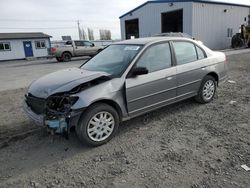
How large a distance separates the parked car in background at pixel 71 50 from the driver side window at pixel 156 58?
50.5ft

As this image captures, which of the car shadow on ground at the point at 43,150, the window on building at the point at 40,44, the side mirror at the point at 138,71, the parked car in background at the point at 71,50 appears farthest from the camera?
the window on building at the point at 40,44

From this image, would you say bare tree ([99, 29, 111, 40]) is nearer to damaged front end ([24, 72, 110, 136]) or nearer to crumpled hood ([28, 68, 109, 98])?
crumpled hood ([28, 68, 109, 98])

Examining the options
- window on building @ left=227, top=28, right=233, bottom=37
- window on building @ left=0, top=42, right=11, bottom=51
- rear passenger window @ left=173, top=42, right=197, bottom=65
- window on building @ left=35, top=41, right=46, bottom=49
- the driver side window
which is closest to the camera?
the driver side window

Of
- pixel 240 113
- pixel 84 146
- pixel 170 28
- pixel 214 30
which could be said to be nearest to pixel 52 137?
pixel 84 146

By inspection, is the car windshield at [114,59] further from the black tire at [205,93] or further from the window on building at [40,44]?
the window on building at [40,44]

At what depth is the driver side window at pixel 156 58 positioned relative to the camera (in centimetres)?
425

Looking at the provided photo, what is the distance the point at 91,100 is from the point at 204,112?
2672mm

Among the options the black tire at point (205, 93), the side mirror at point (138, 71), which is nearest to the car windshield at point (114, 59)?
the side mirror at point (138, 71)

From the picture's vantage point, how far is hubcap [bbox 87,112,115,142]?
145 inches

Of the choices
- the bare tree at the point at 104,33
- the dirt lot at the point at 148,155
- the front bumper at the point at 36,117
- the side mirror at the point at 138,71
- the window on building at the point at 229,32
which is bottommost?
the dirt lot at the point at 148,155

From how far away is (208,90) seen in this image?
5.46 metres

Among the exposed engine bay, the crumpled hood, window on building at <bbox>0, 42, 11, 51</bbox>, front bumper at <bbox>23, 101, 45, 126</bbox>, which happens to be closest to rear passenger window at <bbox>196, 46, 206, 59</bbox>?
the crumpled hood

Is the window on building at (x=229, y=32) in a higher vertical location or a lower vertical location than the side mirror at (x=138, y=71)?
higher

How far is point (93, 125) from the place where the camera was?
3699mm
